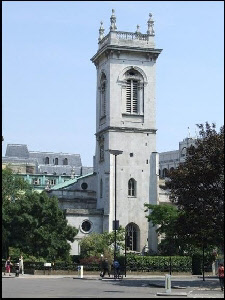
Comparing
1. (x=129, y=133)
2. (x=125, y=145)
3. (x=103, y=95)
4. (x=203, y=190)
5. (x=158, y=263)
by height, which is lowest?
(x=158, y=263)

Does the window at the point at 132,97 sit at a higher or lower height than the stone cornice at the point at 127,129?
higher

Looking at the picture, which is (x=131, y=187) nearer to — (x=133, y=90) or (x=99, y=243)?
(x=99, y=243)

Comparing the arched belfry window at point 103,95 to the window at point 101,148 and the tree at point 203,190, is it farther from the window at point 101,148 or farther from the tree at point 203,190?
the tree at point 203,190

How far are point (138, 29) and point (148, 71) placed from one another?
568cm

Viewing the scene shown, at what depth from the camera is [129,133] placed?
81.7 m

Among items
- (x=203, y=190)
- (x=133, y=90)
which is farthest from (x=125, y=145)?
(x=203, y=190)

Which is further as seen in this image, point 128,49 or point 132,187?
point 128,49

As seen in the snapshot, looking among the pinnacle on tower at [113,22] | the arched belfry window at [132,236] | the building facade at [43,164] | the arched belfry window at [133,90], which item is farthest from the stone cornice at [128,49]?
the building facade at [43,164]

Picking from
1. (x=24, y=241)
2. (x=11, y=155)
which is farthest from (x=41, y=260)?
(x=11, y=155)

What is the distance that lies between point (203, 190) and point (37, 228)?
94.7 feet

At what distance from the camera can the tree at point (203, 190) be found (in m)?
37.6

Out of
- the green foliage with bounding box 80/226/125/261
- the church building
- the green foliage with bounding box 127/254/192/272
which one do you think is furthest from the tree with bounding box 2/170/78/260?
the church building

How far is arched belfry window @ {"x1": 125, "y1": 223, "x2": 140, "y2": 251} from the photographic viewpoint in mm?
79438

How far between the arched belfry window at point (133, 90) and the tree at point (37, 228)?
68.7 feet
